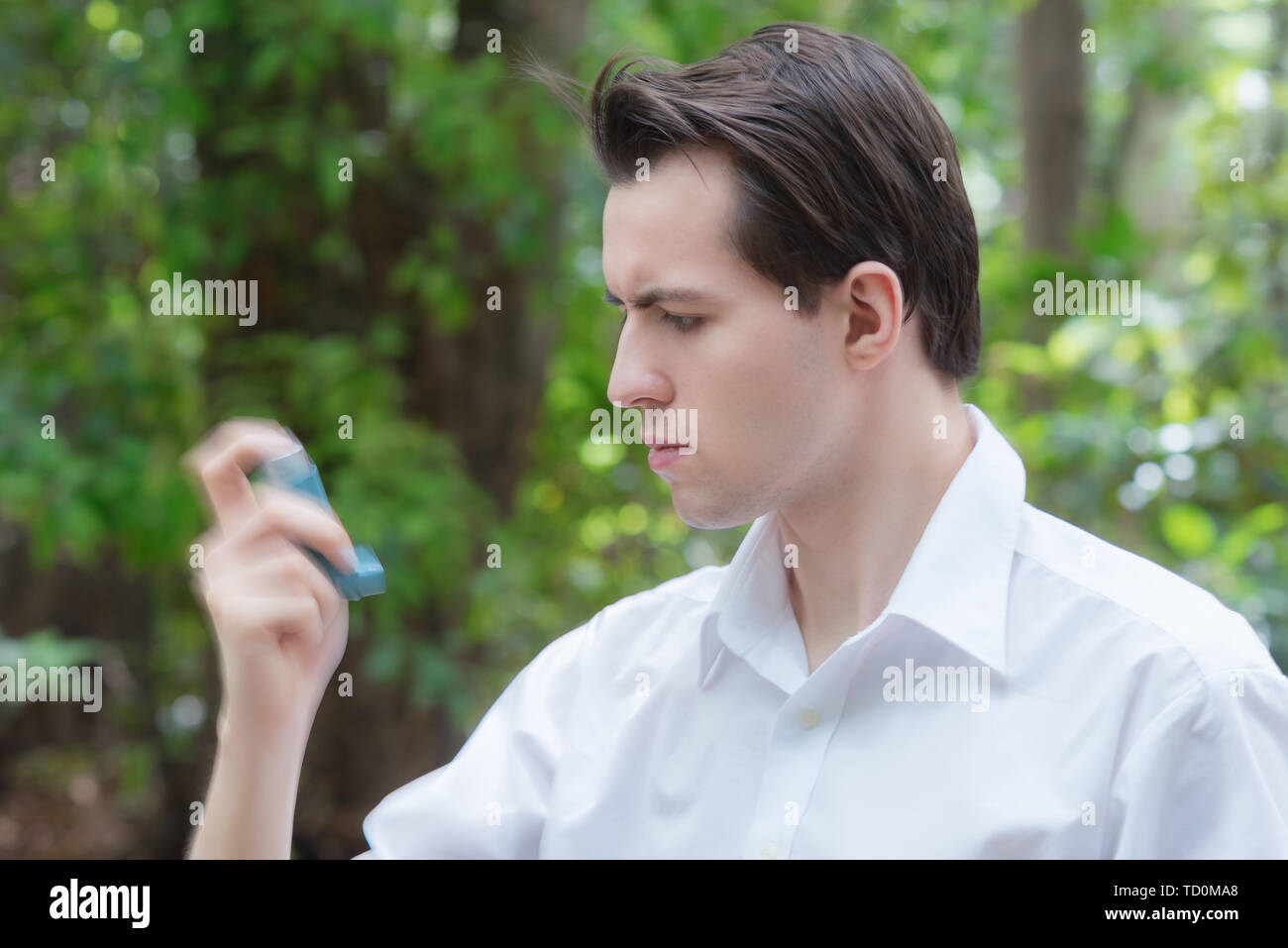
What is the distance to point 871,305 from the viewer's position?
125 cm

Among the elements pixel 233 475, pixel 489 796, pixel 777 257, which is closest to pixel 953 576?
pixel 777 257

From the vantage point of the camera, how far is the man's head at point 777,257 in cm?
→ 121

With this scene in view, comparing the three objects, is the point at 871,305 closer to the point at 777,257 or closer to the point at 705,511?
the point at 777,257

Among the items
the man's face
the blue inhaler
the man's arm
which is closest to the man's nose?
the man's face

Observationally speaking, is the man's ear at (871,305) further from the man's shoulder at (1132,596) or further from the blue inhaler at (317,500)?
the blue inhaler at (317,500)

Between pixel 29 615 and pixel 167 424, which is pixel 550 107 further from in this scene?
pixel 29 615

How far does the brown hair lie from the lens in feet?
4.02

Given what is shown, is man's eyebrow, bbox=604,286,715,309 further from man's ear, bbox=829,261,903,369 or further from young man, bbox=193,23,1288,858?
man's ear, bbox=829,261,903,369

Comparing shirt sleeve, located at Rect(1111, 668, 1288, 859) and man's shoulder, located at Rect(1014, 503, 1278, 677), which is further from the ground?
man's shoulder, located at Rect(1014, 503, 1278, 677)

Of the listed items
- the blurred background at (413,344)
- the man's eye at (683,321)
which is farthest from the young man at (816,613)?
the blurred background at (413,344)

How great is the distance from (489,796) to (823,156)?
0.76 m

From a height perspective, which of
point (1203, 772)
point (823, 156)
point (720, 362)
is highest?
point (823, 156)

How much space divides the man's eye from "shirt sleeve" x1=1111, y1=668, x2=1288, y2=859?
0.55 m

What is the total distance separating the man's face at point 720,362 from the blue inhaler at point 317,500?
0.31m
